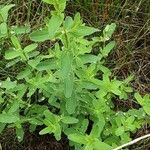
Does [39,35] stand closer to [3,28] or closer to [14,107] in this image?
[3,28]

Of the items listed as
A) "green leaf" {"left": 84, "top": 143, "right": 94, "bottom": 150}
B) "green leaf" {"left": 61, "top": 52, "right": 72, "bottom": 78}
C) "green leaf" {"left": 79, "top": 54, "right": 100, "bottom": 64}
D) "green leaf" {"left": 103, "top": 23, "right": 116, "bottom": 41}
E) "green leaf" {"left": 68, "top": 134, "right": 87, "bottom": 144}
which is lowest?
"green leaf" {"left": 84, "top": 143, "right": 94, "bottom": 150}

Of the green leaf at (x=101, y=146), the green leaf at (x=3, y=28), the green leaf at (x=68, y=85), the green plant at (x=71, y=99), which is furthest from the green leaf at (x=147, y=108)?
the green leaf at (x=3, y=28)

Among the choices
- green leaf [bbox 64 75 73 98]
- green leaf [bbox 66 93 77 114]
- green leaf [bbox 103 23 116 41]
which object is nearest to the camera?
green leaf [bbox 64 75 73 98]

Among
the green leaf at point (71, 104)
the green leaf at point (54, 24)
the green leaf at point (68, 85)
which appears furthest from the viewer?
the green leaf at point (71, 104)

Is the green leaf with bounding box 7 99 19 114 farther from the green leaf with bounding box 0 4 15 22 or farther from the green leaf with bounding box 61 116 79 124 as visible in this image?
the green leaf with bounding box 0 4 15 22

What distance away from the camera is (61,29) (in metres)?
1.47

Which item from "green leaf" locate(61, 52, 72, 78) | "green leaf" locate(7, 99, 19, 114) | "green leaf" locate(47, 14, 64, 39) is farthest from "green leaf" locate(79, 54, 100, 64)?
"green leaf" locate(7, 99, 19, 114)

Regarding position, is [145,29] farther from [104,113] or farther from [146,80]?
[104,113]

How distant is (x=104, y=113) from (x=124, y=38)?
664mm

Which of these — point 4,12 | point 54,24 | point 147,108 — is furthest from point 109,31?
point 54,24

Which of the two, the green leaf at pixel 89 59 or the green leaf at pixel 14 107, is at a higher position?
the green leaf at pixel 89 59

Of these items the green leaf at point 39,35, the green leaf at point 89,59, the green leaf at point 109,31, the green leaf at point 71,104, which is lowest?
the green leaf at point 71,104

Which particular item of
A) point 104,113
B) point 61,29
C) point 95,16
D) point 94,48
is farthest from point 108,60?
point 61,29

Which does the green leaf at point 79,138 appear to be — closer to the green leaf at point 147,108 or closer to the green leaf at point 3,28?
the green leaf at point 147,108
